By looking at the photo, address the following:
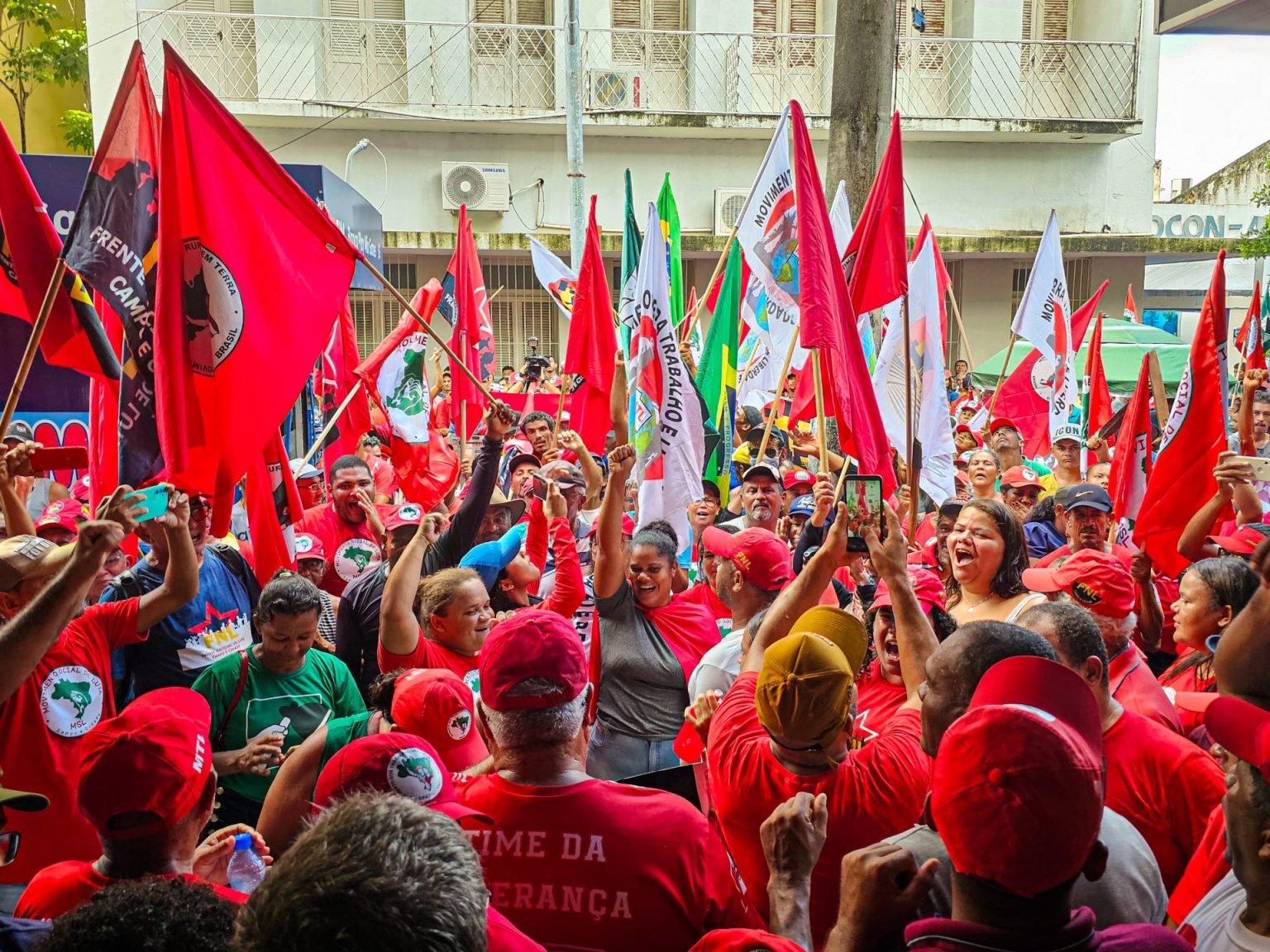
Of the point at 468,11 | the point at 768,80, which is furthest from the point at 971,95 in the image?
the point at 468,11

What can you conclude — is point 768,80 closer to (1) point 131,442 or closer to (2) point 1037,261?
(2) point 1037,261

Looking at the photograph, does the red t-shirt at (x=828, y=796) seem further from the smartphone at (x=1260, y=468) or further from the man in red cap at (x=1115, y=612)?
the smartphone at (x=1260, y=468)

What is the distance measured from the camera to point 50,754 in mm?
3588

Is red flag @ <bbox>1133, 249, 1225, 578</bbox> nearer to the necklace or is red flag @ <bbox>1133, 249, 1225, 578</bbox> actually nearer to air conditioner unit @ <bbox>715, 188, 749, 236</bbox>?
the necklace

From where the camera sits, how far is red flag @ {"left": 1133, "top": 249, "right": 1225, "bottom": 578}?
550cm

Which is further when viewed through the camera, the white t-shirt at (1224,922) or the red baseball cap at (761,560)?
the red baseball cap at (761,560)

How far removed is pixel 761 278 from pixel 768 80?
16.0 meters

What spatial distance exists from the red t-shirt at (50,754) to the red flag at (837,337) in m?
3.21

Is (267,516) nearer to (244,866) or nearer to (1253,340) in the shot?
(244,866)

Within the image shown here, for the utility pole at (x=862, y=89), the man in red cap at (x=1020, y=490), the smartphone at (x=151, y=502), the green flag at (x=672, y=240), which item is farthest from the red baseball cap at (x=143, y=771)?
the utility pole at (x=862, y=89)

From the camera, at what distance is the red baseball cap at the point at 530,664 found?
256 cm

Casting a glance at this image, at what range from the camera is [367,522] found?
6668mm

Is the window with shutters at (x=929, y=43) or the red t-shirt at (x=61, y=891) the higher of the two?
the window with shutters at (x=929, y=43)

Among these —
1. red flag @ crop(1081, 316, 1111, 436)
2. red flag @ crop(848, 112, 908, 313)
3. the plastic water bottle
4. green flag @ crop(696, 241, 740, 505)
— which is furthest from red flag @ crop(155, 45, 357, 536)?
red flag @ crop(1081, 316, 1111, 436)
